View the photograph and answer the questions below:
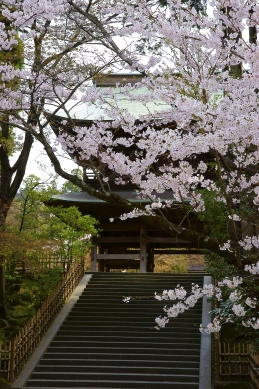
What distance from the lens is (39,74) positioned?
9.90 metres

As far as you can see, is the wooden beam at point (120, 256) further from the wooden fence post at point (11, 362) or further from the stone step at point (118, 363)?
the wooden fence post at point (11, 362)

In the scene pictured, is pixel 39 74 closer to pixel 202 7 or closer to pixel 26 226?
pixel 202 7

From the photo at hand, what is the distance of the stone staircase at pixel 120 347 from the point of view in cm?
1199

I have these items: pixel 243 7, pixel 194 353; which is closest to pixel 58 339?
pixel 194 353

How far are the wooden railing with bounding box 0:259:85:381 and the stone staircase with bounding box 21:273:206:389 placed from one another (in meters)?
0.40

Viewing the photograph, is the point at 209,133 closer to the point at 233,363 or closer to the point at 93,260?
the point at 233,363

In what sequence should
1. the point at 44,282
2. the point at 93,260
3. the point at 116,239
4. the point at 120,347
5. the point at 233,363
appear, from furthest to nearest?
1. the point at 116,239
2. the point at 93,260
3. the point at 44,282
4. the point at 120,347
5. the point at 233,363

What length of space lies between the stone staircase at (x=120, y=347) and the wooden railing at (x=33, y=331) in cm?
40

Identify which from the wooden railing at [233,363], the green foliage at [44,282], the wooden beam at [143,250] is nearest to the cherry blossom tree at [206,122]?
the wooden railing at [233,363]

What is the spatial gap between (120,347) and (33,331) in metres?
2.12

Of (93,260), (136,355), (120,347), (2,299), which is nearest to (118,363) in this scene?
(136,355)

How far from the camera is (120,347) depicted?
13.6 m

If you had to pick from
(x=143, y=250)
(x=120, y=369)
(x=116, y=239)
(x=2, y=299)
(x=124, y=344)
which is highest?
(x=116, y=239)

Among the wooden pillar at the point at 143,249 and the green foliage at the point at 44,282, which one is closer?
the green foliage at the point at 44,282
